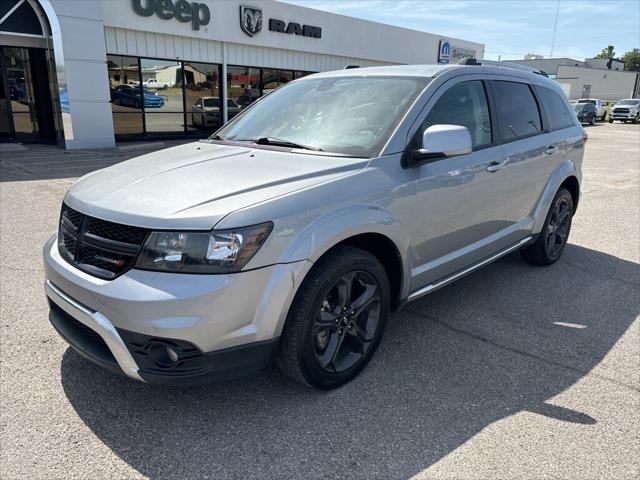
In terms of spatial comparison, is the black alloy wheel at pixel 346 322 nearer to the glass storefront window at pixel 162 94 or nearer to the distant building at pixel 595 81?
the glass storefront window at pixel 162 94

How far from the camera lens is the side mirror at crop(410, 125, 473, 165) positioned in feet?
10.0

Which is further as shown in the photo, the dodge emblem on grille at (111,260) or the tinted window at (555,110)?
the tinted window at (555,110)

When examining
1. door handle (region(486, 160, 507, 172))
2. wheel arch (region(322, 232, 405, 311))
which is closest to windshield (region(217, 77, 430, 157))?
wheel arch (region(322, 232, 405, 311))

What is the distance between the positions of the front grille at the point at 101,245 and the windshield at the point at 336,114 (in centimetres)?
133

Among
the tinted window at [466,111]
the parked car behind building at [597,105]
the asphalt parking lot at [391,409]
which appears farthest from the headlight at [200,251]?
the parked car behind building at [597,105]

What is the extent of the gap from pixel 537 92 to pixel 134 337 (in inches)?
169

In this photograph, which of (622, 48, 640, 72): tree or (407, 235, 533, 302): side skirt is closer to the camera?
(407, 235, 533, 302): side skirt

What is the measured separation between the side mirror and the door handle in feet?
2.68

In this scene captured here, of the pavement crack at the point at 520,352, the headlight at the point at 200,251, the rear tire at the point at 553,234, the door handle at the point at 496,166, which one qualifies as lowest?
the pavement crack at the point at 520,352

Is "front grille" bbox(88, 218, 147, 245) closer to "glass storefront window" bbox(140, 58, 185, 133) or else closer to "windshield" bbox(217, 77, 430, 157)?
"windshield" bbox(217, 77, 430, 157)

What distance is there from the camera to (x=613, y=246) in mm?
6234

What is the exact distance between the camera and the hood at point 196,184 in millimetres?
2430

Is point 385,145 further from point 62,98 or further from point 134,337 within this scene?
point 62,98

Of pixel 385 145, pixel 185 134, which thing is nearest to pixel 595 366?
pixel 385 145
